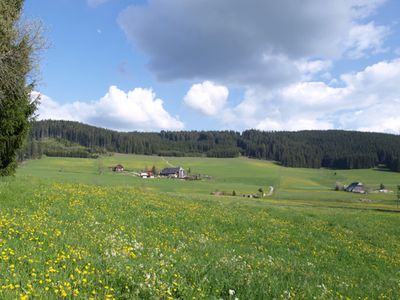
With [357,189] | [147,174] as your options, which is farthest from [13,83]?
[357,189]

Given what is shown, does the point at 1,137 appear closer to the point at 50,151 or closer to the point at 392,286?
the point at 392,286

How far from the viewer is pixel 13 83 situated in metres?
24.7

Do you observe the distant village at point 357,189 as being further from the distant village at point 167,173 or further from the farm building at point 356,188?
the distant village at point 167,173

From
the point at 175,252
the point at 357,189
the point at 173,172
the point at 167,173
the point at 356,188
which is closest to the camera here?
the point at 175,252

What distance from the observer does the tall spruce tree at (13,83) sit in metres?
23.2

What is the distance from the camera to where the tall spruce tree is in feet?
76.1

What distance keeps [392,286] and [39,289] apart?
1151cm

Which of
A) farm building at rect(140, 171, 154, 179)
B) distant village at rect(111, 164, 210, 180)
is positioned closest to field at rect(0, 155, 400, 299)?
farm building at rect(140, 171, 154, 179)

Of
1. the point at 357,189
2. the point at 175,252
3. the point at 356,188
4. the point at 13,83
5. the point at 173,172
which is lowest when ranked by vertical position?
the point at 357,189

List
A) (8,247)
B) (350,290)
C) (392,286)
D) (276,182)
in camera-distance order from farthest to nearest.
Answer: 1. (276,182)
2. (392,286)
3. (350,290)
4. (8,247)

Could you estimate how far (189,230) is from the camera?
59.6 feet

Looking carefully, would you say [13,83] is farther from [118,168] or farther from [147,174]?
[118,168]

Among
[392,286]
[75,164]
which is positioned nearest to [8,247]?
[392,286]

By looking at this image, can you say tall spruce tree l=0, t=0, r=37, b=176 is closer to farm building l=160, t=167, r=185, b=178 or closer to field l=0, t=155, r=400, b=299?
field l=0, t=155, r=400, b=299
